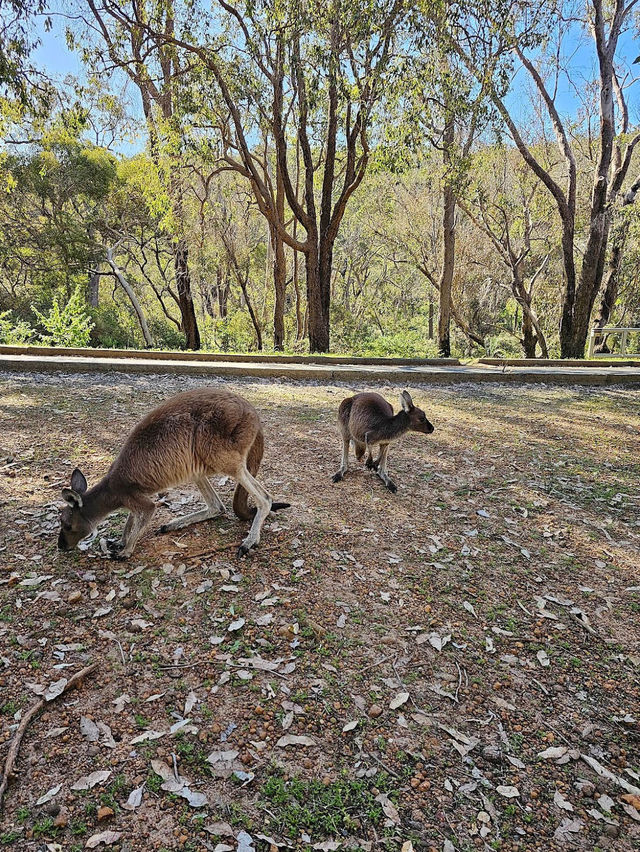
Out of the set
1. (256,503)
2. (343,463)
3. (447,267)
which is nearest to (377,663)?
(256,503)

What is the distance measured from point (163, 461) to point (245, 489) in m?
0.66

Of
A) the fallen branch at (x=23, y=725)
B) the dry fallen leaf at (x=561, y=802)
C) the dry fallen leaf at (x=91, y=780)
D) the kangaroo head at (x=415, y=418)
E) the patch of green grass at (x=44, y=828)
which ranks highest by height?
the kangaroo head at (x=415, y=418)

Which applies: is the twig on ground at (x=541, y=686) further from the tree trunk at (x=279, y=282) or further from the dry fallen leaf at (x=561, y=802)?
the tree trunk at (x=279, y=282)

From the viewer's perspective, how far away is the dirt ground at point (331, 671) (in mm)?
2150

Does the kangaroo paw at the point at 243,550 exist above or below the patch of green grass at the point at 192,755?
above

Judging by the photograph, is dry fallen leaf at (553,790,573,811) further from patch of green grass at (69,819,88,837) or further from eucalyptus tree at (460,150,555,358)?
eucalyptus tree at (460,150,555,358)

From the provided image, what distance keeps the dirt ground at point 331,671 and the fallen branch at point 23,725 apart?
0.10ft

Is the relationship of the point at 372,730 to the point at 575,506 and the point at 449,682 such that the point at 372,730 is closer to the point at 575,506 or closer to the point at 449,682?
the point at 449,682

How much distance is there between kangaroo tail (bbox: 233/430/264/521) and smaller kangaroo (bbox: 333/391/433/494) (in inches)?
54.2

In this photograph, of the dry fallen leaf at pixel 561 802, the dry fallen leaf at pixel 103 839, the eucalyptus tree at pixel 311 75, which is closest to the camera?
the dry fallen leaf at pixel 103 839

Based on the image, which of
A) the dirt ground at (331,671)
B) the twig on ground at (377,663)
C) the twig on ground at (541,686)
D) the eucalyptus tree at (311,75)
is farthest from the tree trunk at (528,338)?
the twig on ground at (377,663)

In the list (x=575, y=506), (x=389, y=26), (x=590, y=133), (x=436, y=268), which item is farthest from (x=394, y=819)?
(x=436, y=268)

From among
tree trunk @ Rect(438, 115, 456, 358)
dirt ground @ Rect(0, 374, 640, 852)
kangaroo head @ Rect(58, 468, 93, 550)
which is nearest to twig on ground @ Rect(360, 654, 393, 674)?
dirt ground @ Rect(0, 374, 640, 852)

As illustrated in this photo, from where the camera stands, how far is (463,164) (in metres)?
11.7
